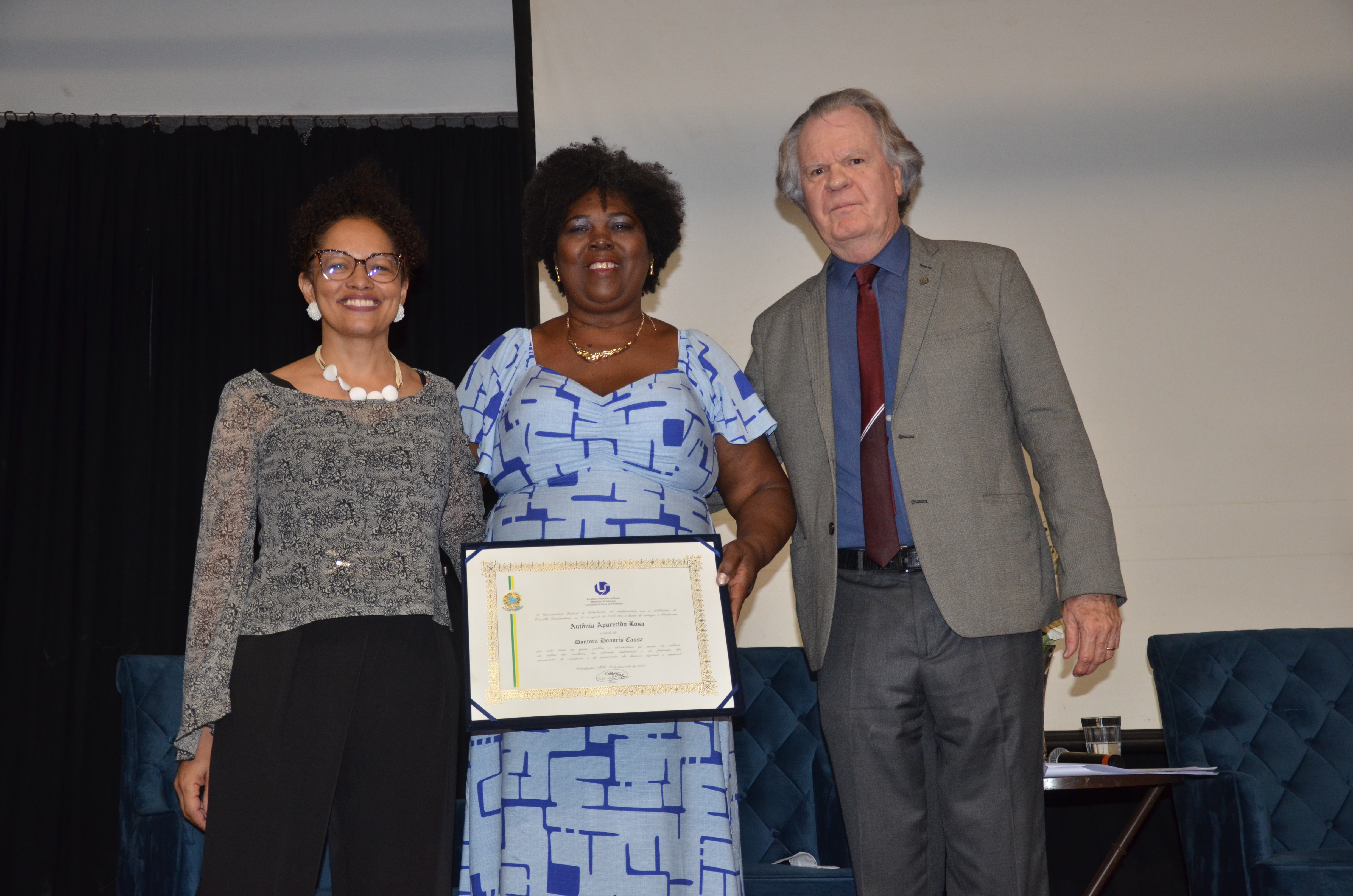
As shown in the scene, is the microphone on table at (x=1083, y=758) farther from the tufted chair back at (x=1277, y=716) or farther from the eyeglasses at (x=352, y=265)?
the eyeglasses at (x=352, y=265)

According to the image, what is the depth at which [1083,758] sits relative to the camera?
3029mm

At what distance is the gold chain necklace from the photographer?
7.49ft

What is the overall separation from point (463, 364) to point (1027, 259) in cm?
240

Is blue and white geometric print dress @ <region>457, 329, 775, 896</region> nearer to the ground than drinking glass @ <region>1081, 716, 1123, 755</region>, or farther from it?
farther from it

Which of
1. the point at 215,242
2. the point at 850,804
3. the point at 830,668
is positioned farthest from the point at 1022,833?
the point at 215,242

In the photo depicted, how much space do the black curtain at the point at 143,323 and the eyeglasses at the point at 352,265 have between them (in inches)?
102

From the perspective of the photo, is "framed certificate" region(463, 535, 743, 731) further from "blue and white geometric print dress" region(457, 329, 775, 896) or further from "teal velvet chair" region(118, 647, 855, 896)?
"teal velvet chair" region(118, 647, 855, 896)

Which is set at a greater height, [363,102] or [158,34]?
[158,34]

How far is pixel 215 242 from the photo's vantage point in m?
4.78

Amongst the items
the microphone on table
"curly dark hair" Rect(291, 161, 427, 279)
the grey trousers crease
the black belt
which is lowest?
the microphone on table

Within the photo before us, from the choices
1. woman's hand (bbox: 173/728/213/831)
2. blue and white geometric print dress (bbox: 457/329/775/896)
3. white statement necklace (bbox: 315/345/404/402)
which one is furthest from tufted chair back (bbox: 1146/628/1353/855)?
woman's hand (bbox: 173/728/213/831)

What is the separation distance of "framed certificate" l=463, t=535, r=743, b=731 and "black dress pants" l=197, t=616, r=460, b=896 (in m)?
0.17

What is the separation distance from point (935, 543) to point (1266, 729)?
1952 mm

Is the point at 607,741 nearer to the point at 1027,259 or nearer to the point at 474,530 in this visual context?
the point at 474,530
